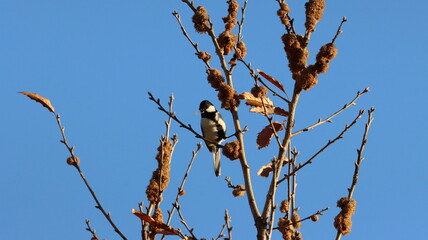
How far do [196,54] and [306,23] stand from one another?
0.68 meters

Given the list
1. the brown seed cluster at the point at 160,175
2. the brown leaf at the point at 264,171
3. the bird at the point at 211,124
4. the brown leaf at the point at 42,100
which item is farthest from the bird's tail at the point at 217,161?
the brown leaf at the point at 42,100

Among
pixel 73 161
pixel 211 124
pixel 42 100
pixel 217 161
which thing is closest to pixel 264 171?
pixel 73 161

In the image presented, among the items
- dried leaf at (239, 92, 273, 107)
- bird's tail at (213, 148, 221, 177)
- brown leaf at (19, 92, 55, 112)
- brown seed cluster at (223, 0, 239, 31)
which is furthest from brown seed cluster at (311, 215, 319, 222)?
bird's tail at (213, 148, 221, 177)

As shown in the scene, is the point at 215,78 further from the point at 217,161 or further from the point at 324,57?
the point at 217,161

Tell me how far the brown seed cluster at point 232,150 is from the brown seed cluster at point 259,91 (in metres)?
0.26

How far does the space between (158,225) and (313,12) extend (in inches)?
51.0

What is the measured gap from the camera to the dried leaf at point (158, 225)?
246 cm

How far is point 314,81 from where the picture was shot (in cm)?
249

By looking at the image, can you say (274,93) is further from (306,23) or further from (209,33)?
(209,33)

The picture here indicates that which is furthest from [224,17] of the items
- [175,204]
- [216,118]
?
[216,118]

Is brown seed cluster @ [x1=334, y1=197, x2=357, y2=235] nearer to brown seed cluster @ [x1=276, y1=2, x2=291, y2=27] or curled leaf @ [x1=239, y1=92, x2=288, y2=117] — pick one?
curled leaf @ [x1=239, y1=92, x2=288, y2=117]

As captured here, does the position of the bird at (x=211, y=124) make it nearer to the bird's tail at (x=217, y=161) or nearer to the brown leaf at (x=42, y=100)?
the bird's tail at (x=217, y=161)

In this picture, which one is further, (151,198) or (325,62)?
(151,198)

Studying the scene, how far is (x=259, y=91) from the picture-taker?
8.68 ft
